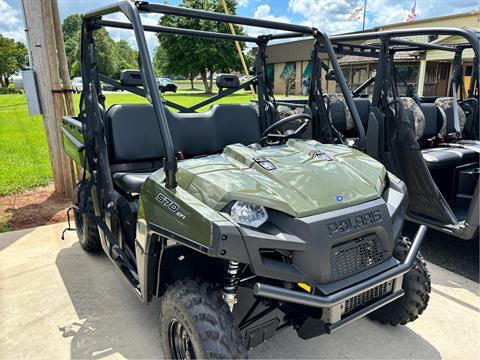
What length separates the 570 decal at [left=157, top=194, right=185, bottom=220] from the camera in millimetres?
1728

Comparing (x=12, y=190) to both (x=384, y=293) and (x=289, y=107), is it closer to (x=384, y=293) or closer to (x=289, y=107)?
(x=289, y=107)

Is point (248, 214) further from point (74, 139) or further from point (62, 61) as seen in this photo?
point (62, 61)

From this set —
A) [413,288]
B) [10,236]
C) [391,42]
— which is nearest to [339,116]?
[391,42]

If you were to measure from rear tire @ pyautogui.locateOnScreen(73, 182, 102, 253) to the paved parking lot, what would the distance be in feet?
0.65

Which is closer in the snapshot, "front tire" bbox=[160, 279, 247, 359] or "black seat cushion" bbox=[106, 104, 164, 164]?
"front tire" bbox=[160, 279, 247, 359]

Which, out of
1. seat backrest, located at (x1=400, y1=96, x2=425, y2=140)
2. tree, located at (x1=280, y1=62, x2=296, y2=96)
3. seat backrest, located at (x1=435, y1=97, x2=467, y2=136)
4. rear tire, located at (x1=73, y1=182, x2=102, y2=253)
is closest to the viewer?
rear tire, located at (x1=73, y1=182, x2=102, y2=253)

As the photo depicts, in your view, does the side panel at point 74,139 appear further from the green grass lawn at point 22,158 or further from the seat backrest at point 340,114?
the seat backrest at point 340,114

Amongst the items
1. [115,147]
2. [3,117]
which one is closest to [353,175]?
[115,147]

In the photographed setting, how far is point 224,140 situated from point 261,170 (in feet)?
4.55

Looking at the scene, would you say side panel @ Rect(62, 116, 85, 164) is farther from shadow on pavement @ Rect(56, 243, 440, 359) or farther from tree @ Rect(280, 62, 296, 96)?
tree @ Rect(280, 62, 296, 96)

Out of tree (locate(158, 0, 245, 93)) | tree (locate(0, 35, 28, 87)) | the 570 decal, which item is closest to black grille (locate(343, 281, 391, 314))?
the 570 decal

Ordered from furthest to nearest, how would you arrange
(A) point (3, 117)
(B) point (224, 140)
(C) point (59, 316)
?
1. (A) point (3, 117)
2. (B) point (224, 140)
3. (C) point (59, 316)

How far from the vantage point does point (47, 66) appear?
14.9 feet

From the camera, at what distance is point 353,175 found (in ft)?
6.58
